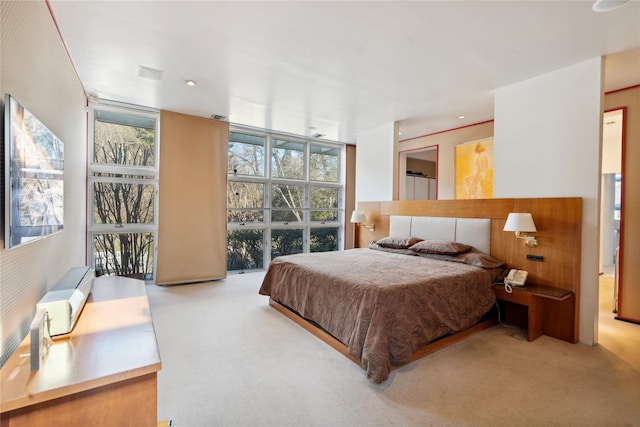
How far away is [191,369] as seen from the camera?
225cm

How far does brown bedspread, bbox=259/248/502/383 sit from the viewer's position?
2.18 m

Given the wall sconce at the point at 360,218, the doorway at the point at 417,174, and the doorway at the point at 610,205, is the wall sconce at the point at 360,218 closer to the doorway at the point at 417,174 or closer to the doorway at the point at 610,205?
the doorway at the point at 417,174

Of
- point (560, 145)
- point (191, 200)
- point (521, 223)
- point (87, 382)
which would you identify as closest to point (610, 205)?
point (560, 145)

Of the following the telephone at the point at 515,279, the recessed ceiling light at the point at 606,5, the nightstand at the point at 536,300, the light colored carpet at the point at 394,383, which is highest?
the recessed ceiling light at the point at 606,5

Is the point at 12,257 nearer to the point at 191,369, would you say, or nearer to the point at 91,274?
the point at 91,274

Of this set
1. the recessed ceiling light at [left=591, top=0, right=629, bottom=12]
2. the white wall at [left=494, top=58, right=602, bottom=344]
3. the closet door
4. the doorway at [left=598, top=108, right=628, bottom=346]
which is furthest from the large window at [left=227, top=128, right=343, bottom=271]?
the recessed ceiling light at [left=591, top=0, right=629, bottom=12]

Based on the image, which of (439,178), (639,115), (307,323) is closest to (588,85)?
(639,115)

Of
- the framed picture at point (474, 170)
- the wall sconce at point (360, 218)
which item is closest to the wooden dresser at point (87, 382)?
the wall sconce at point (360, 218)

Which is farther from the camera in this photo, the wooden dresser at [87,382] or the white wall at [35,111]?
the white wall at [35,111]

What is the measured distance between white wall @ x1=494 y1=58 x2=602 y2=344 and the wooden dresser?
356cm

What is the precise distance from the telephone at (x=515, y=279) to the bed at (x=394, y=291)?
0.13 meters

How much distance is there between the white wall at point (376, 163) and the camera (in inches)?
195

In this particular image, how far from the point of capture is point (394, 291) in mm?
2299

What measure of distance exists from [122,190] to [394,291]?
166 inches
